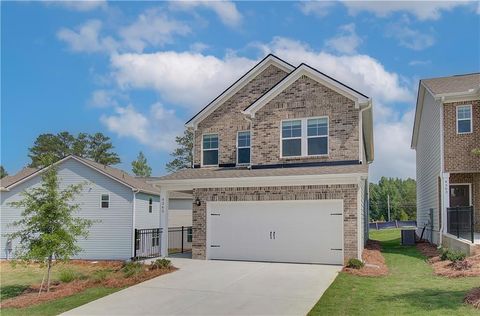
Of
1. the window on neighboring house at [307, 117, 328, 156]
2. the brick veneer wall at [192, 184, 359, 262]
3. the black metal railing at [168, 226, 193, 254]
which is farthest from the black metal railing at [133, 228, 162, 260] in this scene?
the window on neighboring house at [307, 117, 328, 156]

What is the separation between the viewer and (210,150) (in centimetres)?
2019

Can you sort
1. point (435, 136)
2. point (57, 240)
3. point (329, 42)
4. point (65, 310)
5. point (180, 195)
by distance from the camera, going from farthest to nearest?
point (180, 195) < point (435, 136) < point (329, 42) < point (57, 240) < point (65, 310)

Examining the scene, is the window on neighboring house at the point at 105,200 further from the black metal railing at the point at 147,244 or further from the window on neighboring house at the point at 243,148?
the window on neighboring house at the point at 243,148

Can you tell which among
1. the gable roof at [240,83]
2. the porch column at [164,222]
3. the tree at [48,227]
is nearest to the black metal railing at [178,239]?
the porch column at [164,222]

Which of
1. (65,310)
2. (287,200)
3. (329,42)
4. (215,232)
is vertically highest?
(329,42)

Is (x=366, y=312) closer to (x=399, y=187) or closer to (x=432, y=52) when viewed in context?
(x=432, y=52)

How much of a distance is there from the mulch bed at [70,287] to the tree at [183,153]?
117 feet

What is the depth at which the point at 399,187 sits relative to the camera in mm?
89312

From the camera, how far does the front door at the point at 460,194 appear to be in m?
20.5

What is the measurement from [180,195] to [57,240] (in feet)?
51.7

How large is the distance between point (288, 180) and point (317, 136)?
270 cm

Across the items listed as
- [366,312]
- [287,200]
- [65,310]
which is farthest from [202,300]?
[287,200]

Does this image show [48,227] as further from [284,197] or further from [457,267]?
[457,267]

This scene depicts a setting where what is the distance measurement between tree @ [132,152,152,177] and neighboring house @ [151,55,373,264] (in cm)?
4215
